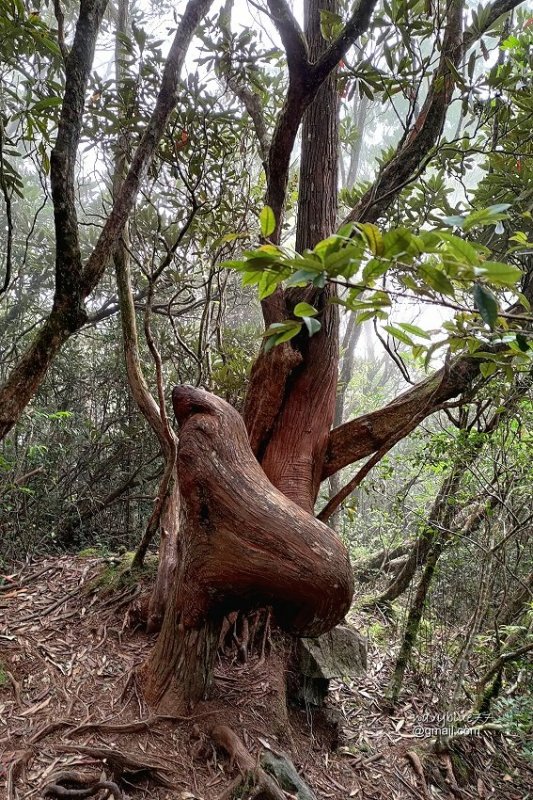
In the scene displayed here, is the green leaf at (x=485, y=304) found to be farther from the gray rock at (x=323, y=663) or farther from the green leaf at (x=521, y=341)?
the gray rock at (x=323, y=663)

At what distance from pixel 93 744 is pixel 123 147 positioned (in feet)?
12.3

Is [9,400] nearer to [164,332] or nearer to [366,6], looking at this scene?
[366,6]

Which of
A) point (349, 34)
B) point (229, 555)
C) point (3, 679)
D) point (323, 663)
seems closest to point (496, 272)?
point (229, 555)

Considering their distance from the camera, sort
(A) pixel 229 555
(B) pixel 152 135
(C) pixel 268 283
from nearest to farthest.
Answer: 1. (C) pixel 268 283
2. (A) pixel 229 555
3. (B) pixel 152 135

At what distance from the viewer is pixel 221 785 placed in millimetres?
1991

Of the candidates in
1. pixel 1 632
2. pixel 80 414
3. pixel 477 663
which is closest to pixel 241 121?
pixel 80 414

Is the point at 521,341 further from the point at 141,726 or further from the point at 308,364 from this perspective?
the point at 141,726

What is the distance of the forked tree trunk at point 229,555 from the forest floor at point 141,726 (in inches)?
10.4

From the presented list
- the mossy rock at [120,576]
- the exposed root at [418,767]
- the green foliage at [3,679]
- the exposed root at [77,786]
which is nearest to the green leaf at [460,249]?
the exposed root at [77,786]

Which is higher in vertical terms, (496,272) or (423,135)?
(423,135)

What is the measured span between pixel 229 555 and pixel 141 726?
92cm

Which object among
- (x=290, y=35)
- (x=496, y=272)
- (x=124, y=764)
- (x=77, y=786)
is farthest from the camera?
(x=290, y=35)

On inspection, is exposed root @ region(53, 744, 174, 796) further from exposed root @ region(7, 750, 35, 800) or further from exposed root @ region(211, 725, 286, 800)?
exposed root @ region(211, 725, 286, 800)

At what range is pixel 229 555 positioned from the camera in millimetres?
2076
